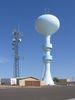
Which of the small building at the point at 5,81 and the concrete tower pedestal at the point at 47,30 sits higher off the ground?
the concrete tower pedestal at the point at 47,30

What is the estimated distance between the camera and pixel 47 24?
2864 inches

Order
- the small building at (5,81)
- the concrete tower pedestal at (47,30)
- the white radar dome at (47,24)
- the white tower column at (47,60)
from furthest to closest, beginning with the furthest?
the white tower column at (47,60), the small building at (5,81), the concrete tower pedestal at (47,30), the white radar dome at (47,24)

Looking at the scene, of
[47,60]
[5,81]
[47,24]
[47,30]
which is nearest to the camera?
[47,24]

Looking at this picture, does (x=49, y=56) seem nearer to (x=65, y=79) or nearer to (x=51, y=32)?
(x=51, y=32)

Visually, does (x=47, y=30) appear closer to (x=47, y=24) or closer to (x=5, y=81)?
(x=47, y=24)

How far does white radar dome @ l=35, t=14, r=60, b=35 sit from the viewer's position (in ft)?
240

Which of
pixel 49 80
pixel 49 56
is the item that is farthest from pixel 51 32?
pixel 49 80

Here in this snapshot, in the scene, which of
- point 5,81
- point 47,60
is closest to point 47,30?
point 47,60

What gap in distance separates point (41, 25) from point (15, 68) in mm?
22030

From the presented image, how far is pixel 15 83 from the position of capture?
7294 cm

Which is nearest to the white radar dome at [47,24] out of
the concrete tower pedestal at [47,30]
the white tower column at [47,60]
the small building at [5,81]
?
the concrete tower pedestal at [47,30]

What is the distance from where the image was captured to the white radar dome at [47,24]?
240 feet

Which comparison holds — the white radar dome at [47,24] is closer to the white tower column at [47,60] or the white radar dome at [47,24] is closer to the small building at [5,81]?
the white tower column at [47,60]

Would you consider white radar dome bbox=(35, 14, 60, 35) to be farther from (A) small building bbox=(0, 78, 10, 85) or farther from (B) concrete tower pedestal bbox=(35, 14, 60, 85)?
(A) small building bbox=(0, 78, 10, 85)
